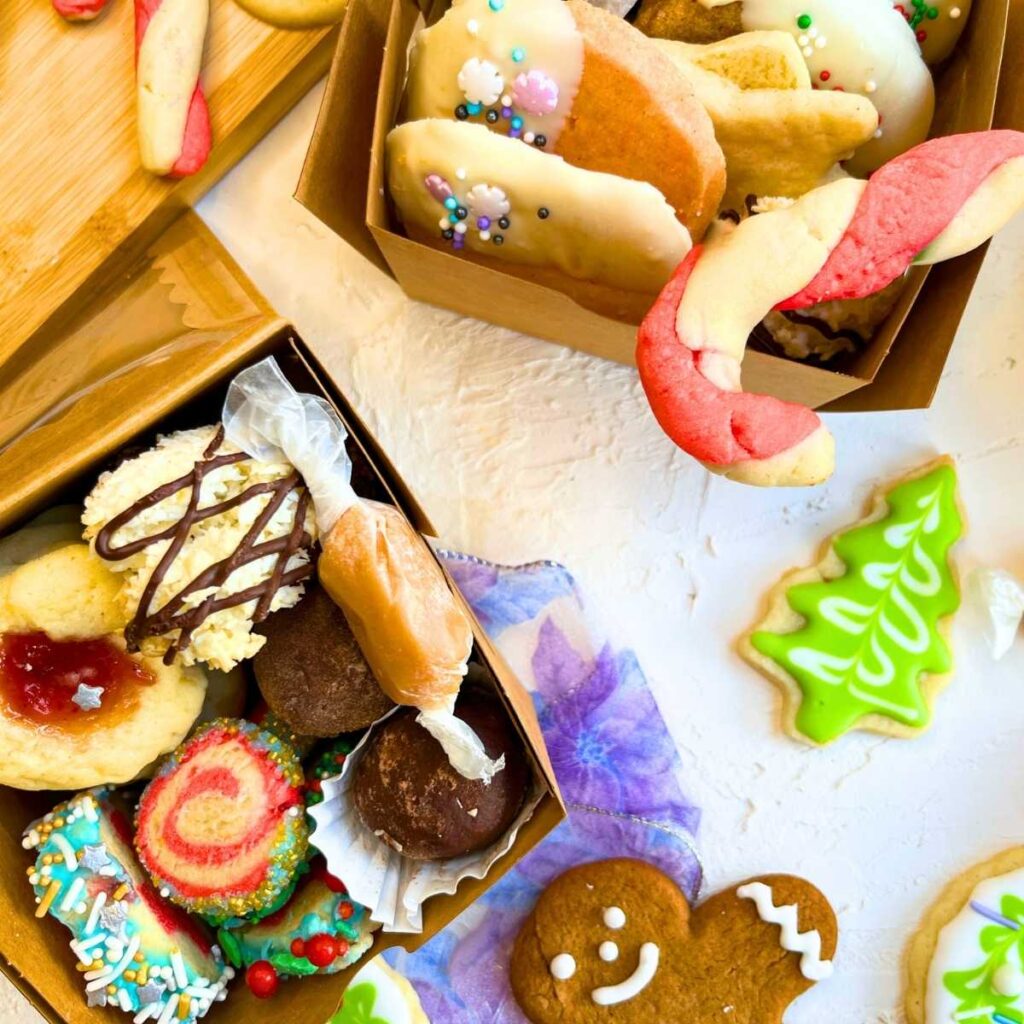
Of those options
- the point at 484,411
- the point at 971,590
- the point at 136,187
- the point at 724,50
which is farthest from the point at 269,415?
the point at 971,590

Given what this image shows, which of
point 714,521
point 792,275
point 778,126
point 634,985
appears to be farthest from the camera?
point 714,521

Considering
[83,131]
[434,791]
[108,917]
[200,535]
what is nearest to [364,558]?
[200,535]

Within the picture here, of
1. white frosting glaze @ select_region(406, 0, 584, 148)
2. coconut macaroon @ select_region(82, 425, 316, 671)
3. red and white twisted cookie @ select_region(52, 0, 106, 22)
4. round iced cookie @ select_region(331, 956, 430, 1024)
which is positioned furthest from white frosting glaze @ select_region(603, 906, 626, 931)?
red and white twisted cookie @ select_region(52, 0, 106, 22)

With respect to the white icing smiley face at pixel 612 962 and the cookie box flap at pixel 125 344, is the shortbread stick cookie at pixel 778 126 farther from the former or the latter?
the white icing smiley face at pixel 612 962

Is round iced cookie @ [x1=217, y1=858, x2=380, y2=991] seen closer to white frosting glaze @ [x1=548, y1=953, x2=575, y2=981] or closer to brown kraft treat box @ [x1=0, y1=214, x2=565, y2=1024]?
brown kraft treat box @ [x1=0, y1=214, x2=565, y2=1024]

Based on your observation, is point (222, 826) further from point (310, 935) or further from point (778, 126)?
point (778, 126)

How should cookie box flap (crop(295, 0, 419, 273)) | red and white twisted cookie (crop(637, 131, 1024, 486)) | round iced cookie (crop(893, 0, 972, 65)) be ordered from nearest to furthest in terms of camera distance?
red and white twisted cookie (crop(637, 131, 1024, 486))
cookie box flap (crop(295, 0, 419, 273))
round iced cookie (crop(893, 0, 972, 65))

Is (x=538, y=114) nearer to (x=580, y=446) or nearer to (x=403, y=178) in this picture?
(x=403, y=178)

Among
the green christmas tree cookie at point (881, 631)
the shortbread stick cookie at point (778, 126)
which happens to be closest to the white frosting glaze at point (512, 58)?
the shortbread stick cookie at point (778, 126)
